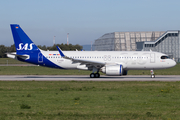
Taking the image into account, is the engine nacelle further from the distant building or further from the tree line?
the tree line

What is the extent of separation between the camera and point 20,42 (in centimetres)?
3416

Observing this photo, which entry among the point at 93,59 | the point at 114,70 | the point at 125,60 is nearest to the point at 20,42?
the point at 93,59

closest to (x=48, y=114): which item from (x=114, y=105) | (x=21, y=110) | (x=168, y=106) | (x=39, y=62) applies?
(x=21, y=110)

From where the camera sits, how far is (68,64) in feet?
109

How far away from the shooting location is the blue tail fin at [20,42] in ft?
112

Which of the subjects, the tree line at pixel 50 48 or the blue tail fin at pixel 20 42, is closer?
the blue tail fin at pixel 20 42

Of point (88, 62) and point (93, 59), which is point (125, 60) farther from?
point (88, 62)

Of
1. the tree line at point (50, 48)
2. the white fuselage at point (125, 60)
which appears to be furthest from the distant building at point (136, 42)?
the white fuselage at point (125, 60)

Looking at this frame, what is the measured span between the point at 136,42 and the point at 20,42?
8742 centimetres

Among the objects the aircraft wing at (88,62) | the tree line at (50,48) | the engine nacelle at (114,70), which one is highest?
the tree line at (50,48)

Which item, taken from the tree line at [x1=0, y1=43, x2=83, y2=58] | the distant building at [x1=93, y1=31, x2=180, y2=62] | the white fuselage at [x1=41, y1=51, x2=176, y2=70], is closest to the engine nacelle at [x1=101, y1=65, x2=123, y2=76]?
the white fuselage at [x1=41, y1=51, x2=176, y2=70]

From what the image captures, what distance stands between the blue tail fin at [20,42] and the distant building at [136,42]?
78.4 m

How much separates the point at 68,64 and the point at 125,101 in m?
19.5

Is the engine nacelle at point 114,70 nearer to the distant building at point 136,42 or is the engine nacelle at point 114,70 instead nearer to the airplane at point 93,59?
the airplane at point 93,59
